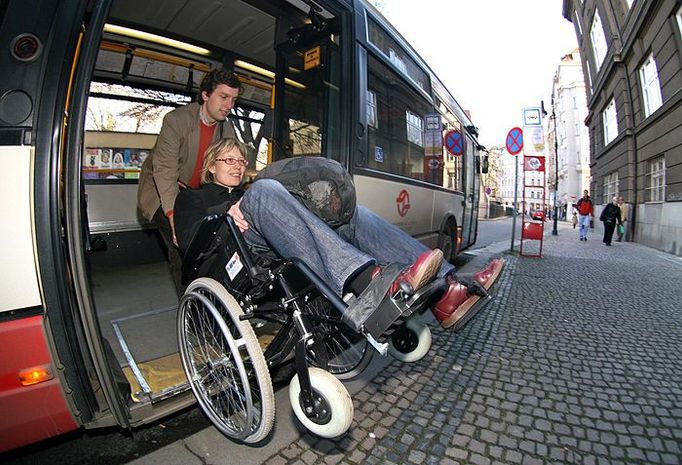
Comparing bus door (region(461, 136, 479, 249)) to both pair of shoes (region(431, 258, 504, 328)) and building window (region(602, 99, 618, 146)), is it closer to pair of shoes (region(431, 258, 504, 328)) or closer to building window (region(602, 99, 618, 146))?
pair of shoes (region(431, 258, 504, 328))

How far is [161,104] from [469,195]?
20.8 feet

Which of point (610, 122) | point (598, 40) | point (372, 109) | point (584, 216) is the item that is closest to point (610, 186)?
point (610, 122)

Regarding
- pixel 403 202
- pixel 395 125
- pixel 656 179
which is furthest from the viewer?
pixel 656 179

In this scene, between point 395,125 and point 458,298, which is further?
point 395,125

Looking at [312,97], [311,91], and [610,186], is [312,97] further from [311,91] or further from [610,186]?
[610,186]

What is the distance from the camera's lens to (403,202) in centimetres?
418

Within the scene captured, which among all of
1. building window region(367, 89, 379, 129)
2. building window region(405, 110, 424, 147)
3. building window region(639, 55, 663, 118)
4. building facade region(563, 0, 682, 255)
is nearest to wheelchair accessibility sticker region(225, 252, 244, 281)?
building window region(367, 89, 379, 129)

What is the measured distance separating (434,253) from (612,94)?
800 inches

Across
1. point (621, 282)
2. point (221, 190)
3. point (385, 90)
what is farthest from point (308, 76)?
point (621, 282)

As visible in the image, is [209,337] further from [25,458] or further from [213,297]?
[25,458]

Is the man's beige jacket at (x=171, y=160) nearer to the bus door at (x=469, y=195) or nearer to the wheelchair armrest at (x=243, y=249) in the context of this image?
the wheelchair armrest at (x=243, y=249)

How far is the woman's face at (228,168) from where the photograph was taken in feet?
8.52

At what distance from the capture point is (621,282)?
6.21 m

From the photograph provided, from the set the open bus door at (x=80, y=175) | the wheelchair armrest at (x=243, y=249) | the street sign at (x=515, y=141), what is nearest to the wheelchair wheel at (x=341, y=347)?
the wheelchair armrest at (x=243, y=249)
